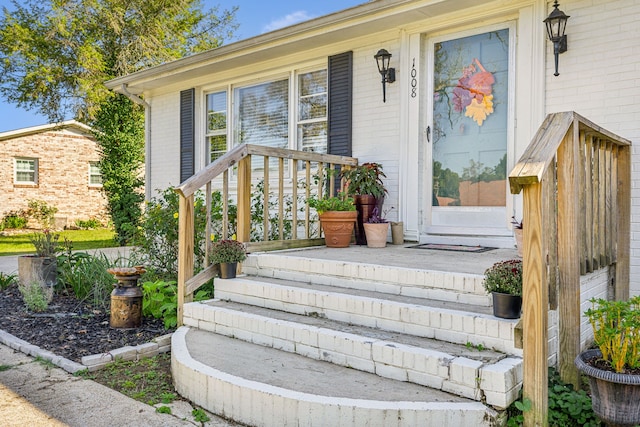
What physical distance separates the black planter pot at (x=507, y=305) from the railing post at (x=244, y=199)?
2325 millimetres

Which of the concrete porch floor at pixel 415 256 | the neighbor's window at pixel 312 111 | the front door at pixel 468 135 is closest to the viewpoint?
the concrete porch floor at pixel 415 256

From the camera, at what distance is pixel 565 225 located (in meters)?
2.61

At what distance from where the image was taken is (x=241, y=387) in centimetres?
236

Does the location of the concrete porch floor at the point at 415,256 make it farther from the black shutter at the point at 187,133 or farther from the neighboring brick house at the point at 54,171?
the neighboring brick house at the point at 54,171

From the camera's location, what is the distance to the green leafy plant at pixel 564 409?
6.99ft

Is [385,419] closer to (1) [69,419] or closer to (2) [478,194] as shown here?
(1) [69,419]

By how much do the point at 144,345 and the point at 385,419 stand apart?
2.07 metres

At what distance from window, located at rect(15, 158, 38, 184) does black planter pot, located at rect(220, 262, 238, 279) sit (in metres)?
15.2

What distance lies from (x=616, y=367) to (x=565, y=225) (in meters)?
0.76

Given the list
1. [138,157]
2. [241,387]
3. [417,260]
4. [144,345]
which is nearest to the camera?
[241,387]

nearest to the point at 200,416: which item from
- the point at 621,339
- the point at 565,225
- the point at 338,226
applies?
the point at 621,339

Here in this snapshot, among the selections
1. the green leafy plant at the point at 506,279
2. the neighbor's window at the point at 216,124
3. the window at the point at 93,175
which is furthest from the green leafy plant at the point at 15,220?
the green leafy plant at the point at 506,279

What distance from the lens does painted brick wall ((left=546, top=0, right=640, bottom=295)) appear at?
3.86m

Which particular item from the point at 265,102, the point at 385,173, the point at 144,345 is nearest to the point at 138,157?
the point at 265,102
